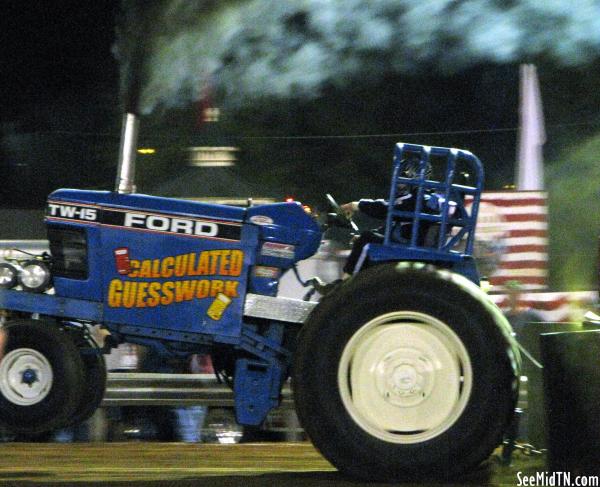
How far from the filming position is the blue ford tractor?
5672 millimetres

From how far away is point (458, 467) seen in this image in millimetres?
5598

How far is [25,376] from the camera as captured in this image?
7.16 m

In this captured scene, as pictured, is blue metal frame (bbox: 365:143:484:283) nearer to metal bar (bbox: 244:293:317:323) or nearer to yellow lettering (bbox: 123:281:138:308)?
metal bar (bbox: 244:293:317:323)

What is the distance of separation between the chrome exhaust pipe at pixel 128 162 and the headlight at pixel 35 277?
0.70 meters

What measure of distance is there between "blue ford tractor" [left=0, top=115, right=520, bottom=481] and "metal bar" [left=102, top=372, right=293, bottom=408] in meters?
1.71

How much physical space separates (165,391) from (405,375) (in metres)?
4.14

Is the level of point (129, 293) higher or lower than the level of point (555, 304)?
lower

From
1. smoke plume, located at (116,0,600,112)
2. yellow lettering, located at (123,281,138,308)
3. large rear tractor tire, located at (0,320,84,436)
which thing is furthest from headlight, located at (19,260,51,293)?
smoke plume, located at (116,0,600,112)

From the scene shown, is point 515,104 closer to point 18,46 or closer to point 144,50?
point 18,46

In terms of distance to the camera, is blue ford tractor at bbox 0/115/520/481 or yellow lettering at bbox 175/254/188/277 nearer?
blue ford tractor at bbox 0/115/520/481

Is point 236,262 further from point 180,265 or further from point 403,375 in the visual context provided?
point 403,375

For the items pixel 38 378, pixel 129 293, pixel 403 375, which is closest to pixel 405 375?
pixel 403 375

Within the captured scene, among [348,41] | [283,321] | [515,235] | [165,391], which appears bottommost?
[165,391]

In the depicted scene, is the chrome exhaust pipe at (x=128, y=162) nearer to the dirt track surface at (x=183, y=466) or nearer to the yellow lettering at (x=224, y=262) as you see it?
the yellow lettering at (x=224, y=262)
